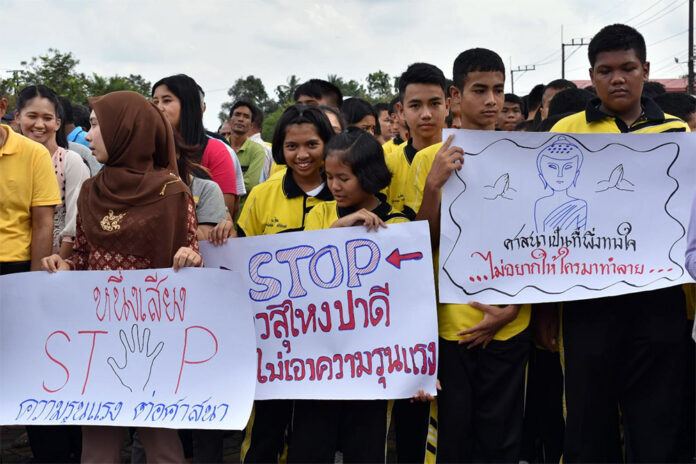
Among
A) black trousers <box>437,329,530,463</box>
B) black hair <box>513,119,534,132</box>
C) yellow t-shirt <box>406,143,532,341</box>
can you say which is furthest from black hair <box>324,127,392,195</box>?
black hair <box>513,119,534,132</box>

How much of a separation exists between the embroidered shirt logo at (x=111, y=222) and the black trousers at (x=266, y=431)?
108cm

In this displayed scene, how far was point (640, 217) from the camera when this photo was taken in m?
3.13

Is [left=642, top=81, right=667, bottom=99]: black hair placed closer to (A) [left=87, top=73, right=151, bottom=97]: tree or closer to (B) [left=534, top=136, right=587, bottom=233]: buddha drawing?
(B) [left=534, top=136, right=587, bottom=233]: buddha drawing

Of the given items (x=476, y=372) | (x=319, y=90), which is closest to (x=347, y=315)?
(x=476, y=372)

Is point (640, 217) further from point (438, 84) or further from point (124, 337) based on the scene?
point (124, 337)

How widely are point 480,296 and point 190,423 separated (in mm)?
1390

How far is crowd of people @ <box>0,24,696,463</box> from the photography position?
2.89m

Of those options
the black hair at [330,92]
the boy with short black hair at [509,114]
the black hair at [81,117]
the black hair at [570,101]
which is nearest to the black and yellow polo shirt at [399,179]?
the black hair at [570,101]

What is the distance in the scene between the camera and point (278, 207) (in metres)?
3.41

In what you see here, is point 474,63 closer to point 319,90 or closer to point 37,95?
point 319,90

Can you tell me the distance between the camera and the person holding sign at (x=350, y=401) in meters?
2.96

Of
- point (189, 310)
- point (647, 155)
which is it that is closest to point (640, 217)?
point (647, 155)

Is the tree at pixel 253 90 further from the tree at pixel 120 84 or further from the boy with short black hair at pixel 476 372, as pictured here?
the boy with short black hair at pixel 476 372

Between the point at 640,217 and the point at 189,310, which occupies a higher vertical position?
the point at 640,217
